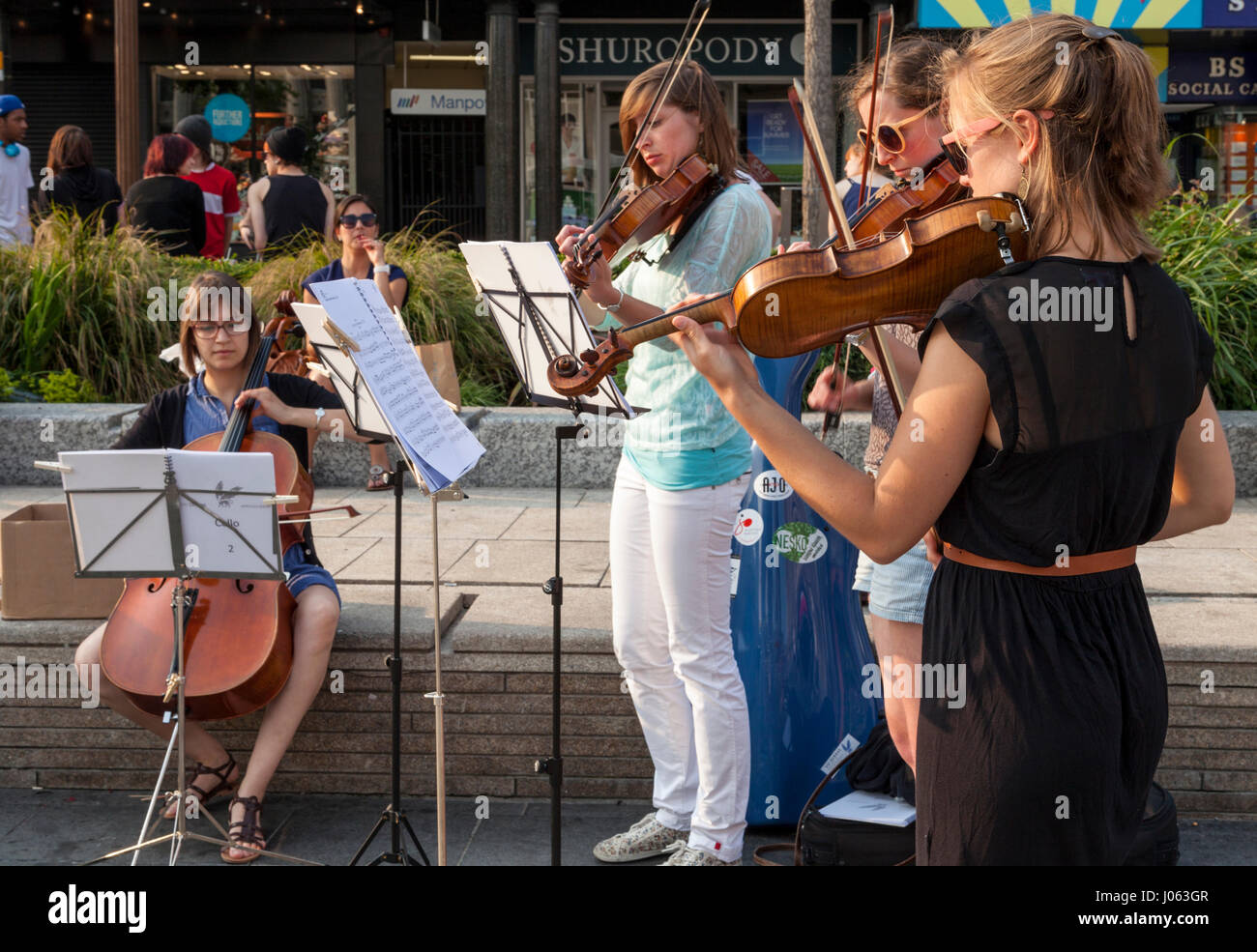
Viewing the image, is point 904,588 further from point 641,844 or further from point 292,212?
point 292,212

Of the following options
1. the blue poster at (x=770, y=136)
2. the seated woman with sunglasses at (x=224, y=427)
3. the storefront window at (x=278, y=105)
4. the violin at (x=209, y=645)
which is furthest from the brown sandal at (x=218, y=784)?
the blue poster at (x=770, y=136)

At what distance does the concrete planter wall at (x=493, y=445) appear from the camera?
6.42 metres

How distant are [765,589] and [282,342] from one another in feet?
6.36

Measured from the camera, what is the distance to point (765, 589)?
372 centimetres

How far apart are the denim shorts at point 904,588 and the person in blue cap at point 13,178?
23.9 feet

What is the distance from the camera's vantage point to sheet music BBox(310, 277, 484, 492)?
301 centimetres

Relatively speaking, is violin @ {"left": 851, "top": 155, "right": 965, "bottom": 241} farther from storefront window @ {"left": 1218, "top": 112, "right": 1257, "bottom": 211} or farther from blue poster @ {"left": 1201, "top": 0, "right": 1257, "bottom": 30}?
storefront window @ {"left": 1218, "top": 112, "right": 1257, "bottom": 211}

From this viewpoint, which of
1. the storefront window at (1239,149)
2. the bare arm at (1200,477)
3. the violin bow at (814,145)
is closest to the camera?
the bare arm at (1200,477)

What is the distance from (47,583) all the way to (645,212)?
87.0 inches

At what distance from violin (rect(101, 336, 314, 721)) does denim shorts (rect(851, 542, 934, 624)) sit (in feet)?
5.26

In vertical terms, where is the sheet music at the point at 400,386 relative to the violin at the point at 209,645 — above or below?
above

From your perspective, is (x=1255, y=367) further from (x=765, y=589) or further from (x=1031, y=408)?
(x=1031, y=408)

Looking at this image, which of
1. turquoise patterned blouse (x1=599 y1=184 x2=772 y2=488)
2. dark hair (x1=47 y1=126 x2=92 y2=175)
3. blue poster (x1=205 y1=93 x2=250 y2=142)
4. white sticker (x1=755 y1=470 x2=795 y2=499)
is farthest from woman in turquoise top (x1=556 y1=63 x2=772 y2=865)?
blue poster (x1=205 y1=93 x2=250 y2=142)

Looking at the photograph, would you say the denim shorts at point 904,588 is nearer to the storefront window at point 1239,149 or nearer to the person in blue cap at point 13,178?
the person in blue cap at point 13,178
